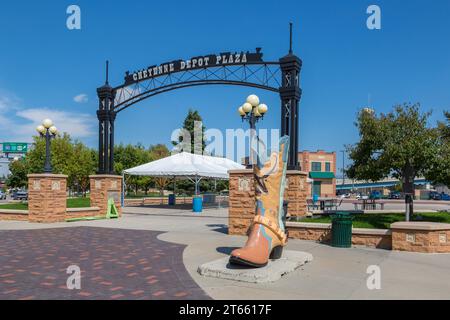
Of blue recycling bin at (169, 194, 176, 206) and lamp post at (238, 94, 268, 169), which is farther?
blue recycling bin at (169, 194, 176, 206)

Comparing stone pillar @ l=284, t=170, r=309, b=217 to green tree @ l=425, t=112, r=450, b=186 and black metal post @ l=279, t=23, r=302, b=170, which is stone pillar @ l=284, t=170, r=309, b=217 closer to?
black metal post @ l=279, t=23, r=302, b=170

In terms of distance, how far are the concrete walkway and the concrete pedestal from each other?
12 cm

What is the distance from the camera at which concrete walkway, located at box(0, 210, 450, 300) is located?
20.2 feet

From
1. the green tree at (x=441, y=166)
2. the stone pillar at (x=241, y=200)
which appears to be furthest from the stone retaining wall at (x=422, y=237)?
the stone pillar at (x=241, y=200)

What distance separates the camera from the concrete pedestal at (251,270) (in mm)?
6781

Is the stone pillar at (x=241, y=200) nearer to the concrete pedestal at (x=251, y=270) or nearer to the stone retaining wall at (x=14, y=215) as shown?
the concrete pedestal at (x=251, y=270)

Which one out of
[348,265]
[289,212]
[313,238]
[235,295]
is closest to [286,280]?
[235,295]

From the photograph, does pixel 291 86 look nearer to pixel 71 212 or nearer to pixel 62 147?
pixel 71 212

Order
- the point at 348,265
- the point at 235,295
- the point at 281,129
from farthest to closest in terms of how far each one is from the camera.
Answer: the point at 281,129 → the point at 348,265 → the point at 235,295

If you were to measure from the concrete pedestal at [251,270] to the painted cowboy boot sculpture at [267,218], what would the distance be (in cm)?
16

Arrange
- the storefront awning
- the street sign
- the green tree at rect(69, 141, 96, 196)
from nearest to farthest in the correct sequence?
1. the green tree at rect(69, 141, 96, 196)
2. the storefront awning
3. the street sign

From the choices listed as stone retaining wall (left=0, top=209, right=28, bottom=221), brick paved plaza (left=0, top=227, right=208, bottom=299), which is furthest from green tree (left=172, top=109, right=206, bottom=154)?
brick paved plaza (left=0, top=227, right=208, bottom=299)

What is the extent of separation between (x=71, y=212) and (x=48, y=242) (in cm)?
662

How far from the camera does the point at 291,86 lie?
1369 cm
